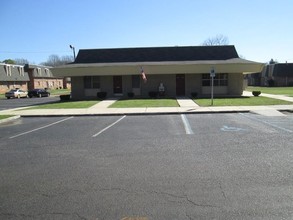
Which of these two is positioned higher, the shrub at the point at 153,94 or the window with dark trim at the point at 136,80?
the window with dark trim at the point at 136,80

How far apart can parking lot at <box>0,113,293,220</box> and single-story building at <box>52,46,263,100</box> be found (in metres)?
20.0

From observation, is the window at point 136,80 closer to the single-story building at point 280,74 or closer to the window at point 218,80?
the window at point 218,80

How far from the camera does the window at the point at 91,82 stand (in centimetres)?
3469

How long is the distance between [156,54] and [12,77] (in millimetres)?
38673

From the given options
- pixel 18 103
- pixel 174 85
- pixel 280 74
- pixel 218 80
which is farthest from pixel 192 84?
pixel 280 74

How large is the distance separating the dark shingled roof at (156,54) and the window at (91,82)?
10.0ft

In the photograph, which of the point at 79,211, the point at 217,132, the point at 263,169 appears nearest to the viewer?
the point at 79,211

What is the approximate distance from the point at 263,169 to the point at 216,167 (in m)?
0.97

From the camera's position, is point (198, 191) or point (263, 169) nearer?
point (198, 191)

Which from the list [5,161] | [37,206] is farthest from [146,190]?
[5,161]

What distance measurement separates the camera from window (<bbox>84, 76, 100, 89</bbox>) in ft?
114

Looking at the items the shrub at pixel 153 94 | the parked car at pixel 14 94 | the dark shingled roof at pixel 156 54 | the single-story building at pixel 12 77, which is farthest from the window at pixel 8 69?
the shrub at pixel 153 94

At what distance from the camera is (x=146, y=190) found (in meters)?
5.89

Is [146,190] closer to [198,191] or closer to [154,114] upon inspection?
[198,191]
